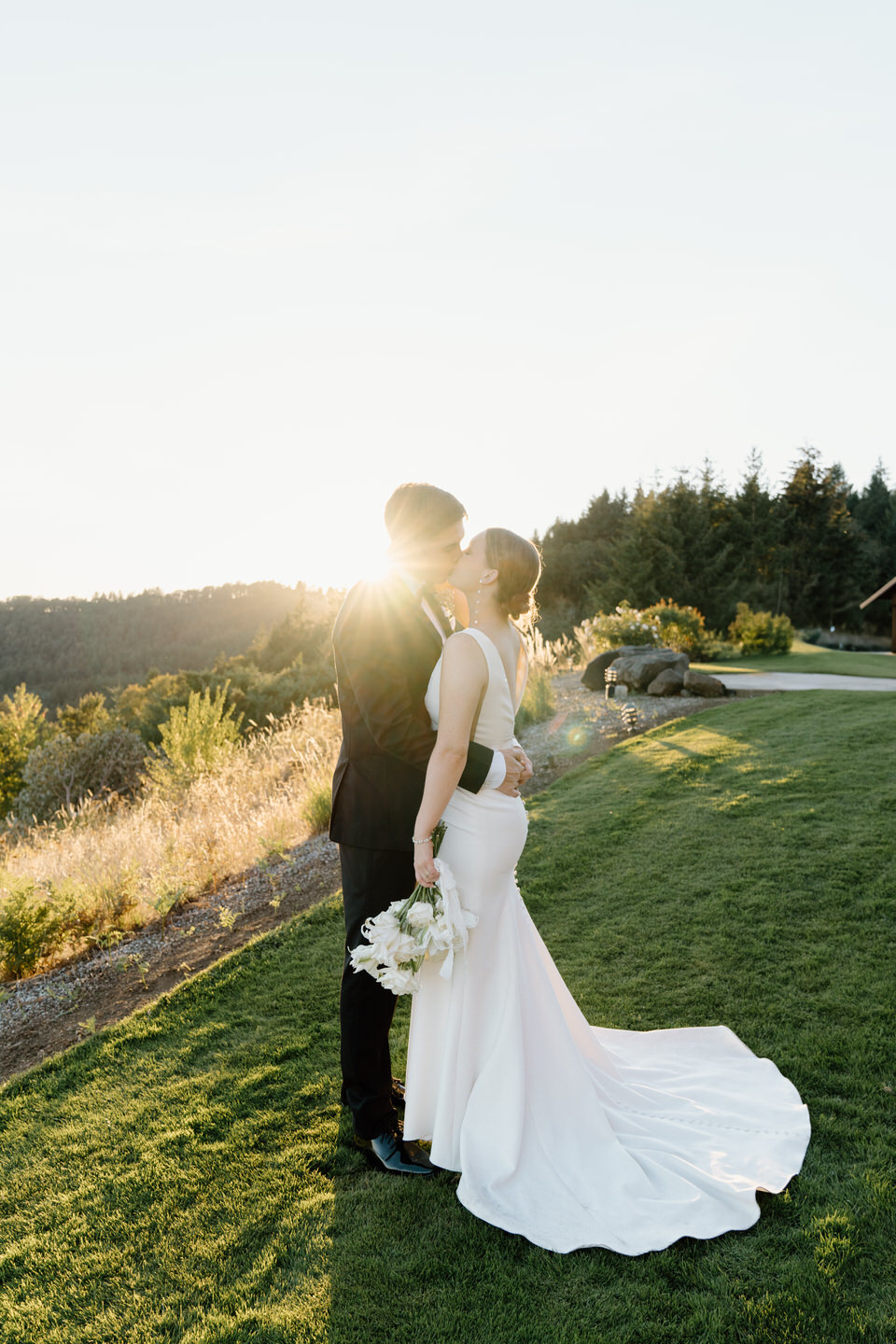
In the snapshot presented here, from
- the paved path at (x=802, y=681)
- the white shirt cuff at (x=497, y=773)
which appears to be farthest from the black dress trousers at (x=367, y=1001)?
the paved path at (x=802, y=681)

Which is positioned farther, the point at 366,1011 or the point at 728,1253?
the point at 366,1011

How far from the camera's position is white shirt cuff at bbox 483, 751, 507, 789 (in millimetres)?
2625

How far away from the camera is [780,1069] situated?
3229mm

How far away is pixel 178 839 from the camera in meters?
7.00

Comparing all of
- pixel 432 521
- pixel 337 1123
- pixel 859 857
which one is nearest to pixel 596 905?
pixel 859 857

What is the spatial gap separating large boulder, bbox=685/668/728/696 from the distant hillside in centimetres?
3794

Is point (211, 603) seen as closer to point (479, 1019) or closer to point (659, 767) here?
point (659, 767)

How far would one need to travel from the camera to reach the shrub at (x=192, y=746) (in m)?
10.5

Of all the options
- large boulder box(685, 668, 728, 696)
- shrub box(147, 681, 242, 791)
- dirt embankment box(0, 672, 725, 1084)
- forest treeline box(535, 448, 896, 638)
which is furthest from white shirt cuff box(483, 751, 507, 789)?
forest treeline box(535, 448, 896, 638)

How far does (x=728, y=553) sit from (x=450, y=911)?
34.3 metres

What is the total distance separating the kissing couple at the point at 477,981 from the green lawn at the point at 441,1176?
0.13 meters

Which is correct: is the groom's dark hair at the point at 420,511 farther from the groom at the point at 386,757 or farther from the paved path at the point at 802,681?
the paved path at the point at 802,681

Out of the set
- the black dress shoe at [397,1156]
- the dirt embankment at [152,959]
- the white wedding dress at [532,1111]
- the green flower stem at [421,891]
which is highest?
the green flower stem at [421,891]

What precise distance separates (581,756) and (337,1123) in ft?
21.4
